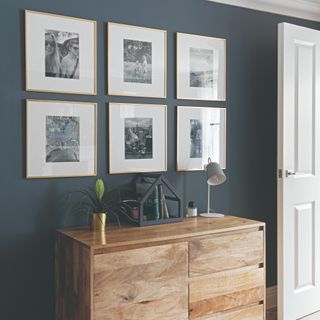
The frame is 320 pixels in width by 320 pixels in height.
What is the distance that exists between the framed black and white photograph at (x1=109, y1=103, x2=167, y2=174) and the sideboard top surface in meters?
0.42

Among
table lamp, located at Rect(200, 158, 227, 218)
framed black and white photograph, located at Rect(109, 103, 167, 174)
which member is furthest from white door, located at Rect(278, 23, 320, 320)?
framed black and white photograph, located at Rect(109, 103, 167, 174)

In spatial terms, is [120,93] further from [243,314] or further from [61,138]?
[243,314]

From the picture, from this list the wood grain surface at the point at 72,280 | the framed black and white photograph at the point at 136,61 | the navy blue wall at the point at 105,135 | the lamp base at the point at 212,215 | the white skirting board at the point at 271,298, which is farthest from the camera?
the white skirting board at the point at 271,298

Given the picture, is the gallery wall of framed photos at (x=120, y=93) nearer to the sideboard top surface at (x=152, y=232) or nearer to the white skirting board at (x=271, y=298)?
the sideboard top surface at (x=152, y=232)

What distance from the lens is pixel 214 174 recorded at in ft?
9.80

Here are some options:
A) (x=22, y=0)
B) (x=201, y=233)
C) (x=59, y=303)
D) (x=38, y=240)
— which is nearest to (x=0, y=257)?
(x=38, y=240)

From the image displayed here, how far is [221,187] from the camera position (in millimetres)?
3396

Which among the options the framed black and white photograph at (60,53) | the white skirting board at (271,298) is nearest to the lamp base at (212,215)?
the white skirting board at (271,298)

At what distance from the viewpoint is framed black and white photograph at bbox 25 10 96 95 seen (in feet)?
8.58

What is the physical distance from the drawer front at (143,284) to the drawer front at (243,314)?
24 centimetres

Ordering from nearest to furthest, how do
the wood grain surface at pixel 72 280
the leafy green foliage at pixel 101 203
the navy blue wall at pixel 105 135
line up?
1. the wood grain surface at pixel 72 280
2. the navy blue wall at pixel 105 135
3. the leafy green foliage at pixel 101 203

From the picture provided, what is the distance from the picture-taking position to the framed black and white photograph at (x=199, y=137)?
125 inches

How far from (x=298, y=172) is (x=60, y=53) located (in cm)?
186

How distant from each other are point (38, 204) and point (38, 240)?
0.20 m
